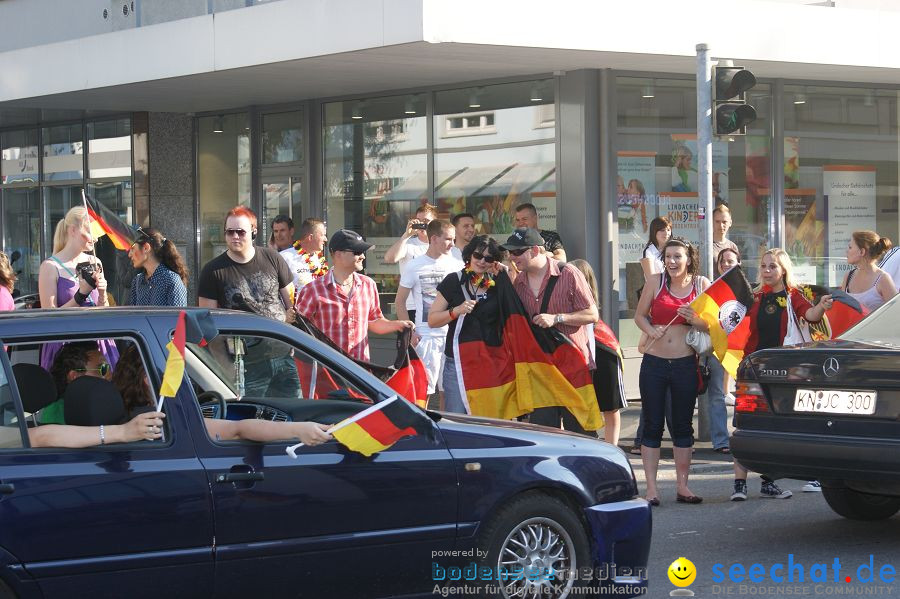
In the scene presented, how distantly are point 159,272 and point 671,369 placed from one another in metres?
3.59

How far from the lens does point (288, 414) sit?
570 cm

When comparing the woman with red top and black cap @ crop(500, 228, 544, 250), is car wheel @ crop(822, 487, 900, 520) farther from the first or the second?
black cap @ crop(500, 228, 544, 250)

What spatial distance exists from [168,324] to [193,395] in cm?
31

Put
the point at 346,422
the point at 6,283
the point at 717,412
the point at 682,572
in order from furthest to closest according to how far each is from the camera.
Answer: the point at 717,412
the point at 6,283
the point at 682,572
the point at 346,422

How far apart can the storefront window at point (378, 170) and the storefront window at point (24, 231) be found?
732 centimetres

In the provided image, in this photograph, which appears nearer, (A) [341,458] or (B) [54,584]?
(B) [54,584]

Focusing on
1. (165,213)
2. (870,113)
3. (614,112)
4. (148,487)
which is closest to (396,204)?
(614,112)

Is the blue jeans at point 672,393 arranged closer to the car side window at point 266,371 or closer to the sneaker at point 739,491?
the sneaker at point 739,491

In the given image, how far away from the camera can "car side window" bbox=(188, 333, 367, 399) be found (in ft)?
18.9

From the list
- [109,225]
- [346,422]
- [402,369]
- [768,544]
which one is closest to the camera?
[346,422]

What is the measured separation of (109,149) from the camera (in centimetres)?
1919

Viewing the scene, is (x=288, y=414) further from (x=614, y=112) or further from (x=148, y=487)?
(x=614, y=112)

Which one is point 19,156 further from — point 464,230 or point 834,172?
point 834,172

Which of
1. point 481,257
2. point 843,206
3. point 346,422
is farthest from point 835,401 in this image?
point 843,206
